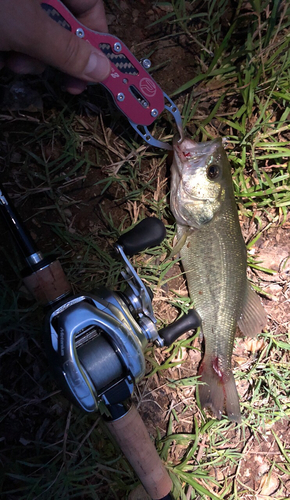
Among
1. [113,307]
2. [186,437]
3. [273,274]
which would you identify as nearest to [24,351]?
[113,307]

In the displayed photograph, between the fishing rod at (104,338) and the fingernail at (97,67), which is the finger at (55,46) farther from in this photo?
the fishing rod at (104,338)

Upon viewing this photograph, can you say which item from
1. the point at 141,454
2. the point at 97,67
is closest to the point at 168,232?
the point at 97,67

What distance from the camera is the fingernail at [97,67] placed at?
1.77m

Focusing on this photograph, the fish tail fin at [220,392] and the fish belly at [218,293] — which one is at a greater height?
the fish belly at [218,293]

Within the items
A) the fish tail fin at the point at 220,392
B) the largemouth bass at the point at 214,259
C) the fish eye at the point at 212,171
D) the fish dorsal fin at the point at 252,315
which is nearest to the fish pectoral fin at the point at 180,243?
the largemouth bass at the point at 214,259

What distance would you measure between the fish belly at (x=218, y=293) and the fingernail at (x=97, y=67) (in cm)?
108

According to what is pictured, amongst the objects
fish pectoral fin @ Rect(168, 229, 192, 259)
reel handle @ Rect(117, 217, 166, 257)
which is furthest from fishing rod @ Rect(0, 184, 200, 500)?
fish pectoral fin @ Rect(168, 229, 192, 259)

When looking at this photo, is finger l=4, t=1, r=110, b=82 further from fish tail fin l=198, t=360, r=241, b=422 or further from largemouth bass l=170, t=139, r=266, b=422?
fish tail fin l=198, t=360, r=241, b=422

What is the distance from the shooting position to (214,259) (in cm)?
234

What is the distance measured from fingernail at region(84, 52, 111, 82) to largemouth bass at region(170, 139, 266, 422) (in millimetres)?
653

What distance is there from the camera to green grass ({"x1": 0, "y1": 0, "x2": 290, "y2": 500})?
7.34 feet

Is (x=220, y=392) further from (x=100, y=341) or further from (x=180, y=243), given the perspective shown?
(x=100, y=341)

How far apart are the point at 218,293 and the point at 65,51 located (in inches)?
66.5

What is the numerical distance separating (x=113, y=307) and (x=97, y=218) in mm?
908
